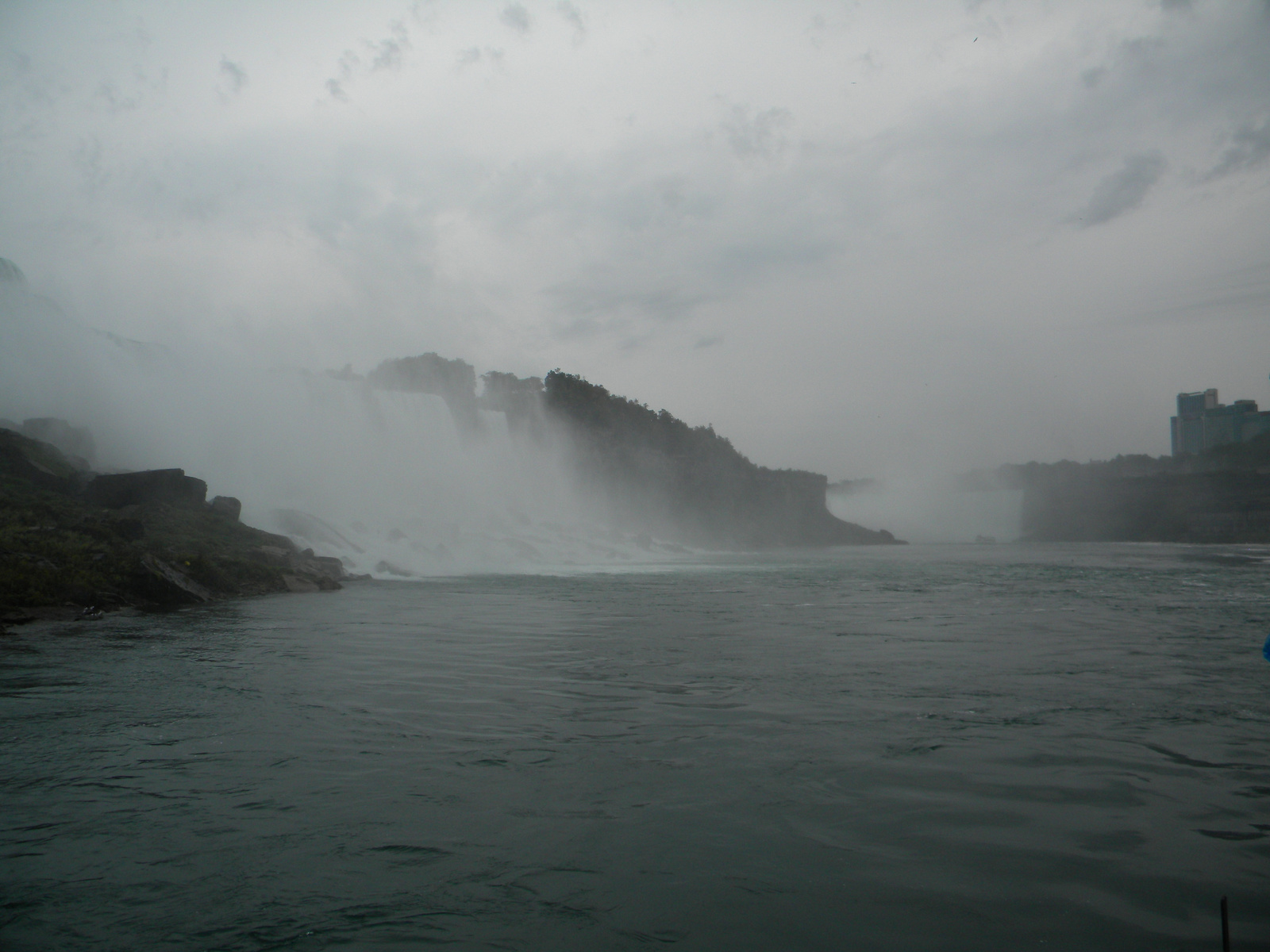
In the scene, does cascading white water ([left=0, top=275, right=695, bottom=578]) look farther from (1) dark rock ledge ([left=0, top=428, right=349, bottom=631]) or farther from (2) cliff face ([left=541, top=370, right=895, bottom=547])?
(2) cliff face ([left=541, top=370, right=895, bottom=547])

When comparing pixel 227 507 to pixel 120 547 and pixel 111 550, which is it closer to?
pixel 120 547

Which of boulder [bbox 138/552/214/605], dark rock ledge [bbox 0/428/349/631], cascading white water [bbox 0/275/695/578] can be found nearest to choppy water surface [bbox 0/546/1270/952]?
dark rock ledge [bbox 0/428/349/631]

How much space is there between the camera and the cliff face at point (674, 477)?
7919 centimetres

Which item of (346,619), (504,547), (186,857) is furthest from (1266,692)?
(504,547)

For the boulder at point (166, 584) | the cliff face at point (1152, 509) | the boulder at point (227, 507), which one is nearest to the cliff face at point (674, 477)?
the cliff face at point (1152, 509)

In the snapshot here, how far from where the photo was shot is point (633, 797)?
457 centimetres

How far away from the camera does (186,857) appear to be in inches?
147

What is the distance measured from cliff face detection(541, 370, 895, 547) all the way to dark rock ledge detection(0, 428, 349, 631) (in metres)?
52.3

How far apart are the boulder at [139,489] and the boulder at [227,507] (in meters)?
0.98

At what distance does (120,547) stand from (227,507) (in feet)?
26.2

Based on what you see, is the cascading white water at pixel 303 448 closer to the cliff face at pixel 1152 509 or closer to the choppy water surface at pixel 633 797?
the choppy water surface at pixel 633 797

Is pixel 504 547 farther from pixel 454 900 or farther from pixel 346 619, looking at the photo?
pixel 454 900

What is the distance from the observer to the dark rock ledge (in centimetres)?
1277

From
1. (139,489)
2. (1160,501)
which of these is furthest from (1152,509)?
(139,489)
